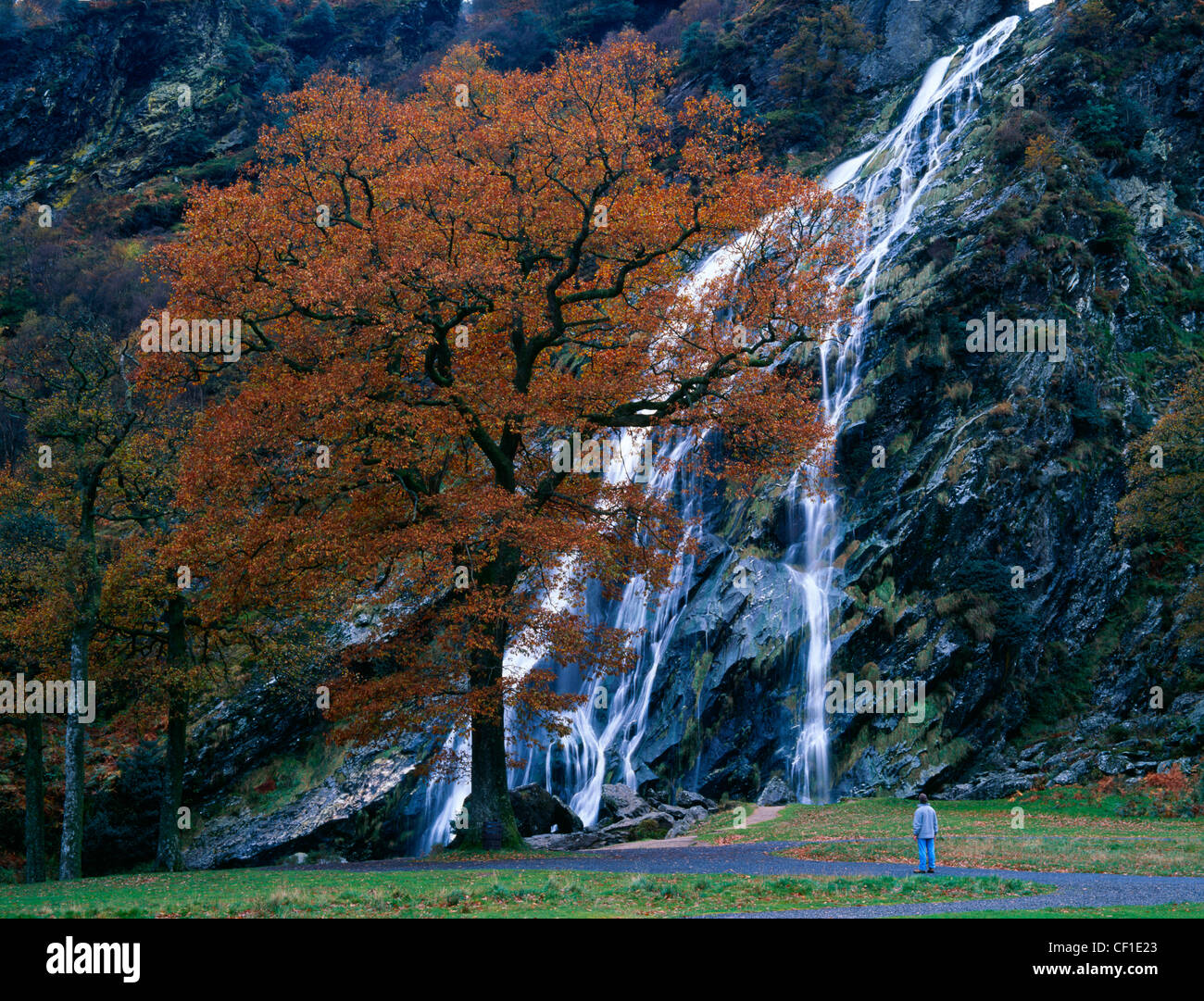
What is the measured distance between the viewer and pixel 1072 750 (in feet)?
91.0

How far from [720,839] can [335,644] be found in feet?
60.5

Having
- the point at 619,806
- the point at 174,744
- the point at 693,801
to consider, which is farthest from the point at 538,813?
the point at 174,744

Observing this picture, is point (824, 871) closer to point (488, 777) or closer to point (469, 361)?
point (488, 777)

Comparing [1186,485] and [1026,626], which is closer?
[1186,485]

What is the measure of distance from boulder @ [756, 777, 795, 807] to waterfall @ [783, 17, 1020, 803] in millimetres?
332

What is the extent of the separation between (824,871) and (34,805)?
2121 cm

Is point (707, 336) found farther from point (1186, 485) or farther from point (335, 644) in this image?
point (335, 644)

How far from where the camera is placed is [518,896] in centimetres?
1333

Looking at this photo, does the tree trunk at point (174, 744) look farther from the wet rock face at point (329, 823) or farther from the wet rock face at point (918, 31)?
the wet rock face at point (918, 31)

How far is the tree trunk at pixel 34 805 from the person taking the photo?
25438 millimetres

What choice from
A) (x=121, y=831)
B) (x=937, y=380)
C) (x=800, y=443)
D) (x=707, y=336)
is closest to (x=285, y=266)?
(x=707, y=336)
